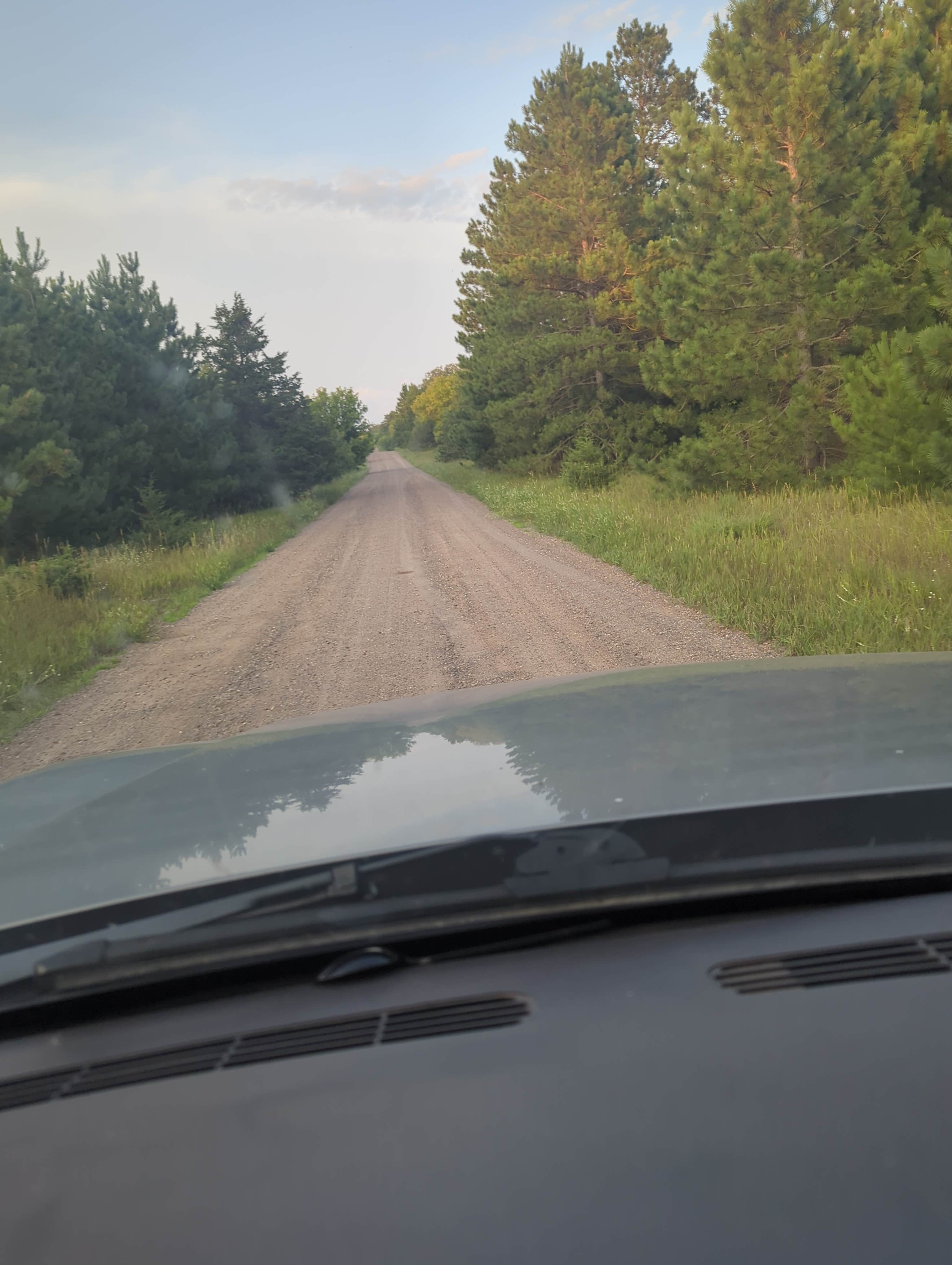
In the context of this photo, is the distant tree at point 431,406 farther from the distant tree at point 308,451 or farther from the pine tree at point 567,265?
the pine tree at point 567,265

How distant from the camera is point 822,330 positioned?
16.3 m

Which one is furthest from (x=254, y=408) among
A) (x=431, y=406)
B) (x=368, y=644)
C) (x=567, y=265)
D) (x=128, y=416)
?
(x=431, y=406)

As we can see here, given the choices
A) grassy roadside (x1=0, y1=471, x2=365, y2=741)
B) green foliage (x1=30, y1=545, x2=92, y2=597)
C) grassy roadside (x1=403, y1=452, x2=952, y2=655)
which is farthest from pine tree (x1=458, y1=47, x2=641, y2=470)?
green foliage (x1=30, y1=545, x2=92, y2=597)

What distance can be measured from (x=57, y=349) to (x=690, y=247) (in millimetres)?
14618

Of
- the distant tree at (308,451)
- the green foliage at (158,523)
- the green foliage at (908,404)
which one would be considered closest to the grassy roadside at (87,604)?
the green foliage at (158,523)

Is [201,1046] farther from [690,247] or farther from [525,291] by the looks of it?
[525,291]

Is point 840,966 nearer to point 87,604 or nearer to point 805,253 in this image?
point 87,604

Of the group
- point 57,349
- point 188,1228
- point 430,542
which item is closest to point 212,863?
point 188,1228

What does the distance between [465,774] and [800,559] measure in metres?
8.64

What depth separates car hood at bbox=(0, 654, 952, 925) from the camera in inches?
74.3

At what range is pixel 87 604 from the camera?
497 inches

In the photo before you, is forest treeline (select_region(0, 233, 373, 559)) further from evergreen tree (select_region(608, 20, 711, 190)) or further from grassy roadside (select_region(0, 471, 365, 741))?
evergreen tree (select_region(608, 20, 711, 190))

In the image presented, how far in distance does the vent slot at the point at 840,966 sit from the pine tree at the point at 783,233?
→ 15666mm

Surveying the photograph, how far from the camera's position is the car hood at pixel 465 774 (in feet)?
6.19
